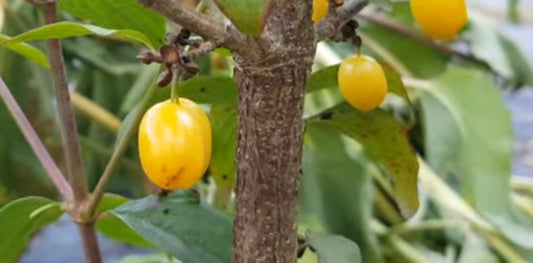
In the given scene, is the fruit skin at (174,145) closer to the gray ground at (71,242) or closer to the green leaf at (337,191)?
the green leaf at (337,191)

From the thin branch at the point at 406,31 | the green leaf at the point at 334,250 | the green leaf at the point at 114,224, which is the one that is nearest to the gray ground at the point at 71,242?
the thin branch at the point at 406,31

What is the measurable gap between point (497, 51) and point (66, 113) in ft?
2.15

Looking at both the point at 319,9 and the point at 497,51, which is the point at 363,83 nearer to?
the point at 319,9

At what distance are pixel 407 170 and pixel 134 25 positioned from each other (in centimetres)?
11

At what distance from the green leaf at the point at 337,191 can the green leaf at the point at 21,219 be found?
277 millimetres

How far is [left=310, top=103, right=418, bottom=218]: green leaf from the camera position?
34 cm

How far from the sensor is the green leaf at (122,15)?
30cm

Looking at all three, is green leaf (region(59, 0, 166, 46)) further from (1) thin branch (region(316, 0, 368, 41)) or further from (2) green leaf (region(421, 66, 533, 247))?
(2) green leaf (region(421, 66, 533, 247))

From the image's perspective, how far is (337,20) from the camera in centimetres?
25

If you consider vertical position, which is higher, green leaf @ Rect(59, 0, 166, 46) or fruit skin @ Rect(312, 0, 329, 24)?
green leaf @ Rect(59, 0, 166, 46)

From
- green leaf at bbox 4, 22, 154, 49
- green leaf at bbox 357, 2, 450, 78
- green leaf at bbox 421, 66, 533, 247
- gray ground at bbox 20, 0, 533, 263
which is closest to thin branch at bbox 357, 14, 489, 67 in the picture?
green leaf at bbox 357, 2, 450, 78

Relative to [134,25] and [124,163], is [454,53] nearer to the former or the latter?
[124,163]

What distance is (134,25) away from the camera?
0.30 meters

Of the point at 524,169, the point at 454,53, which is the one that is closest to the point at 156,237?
the point at 454,53
